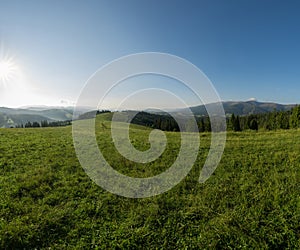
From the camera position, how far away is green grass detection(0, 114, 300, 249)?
675 cm

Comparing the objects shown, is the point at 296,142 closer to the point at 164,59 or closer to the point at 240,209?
the point at 240,209

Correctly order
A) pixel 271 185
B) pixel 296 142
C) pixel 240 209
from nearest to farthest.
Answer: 1. pixel 240 209
2. pixel 271 185
3. pixel 296 142

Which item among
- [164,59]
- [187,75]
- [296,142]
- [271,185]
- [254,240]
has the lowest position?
[254,240]

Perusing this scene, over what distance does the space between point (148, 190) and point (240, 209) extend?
4.14 m

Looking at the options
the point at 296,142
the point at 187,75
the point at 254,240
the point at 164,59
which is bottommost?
the point at 254,240

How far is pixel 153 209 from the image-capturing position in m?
8.44

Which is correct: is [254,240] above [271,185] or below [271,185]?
below

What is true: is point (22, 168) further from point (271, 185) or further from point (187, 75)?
point (271, 185)

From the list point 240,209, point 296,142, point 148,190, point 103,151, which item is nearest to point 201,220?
point 240,209

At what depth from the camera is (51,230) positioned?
277 inches

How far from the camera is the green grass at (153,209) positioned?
6.75 metres

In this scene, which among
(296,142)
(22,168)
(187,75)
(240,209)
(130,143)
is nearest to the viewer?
(240,209)

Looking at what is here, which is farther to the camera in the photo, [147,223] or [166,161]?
[166,161]

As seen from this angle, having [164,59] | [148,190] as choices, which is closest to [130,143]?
[148,190]
